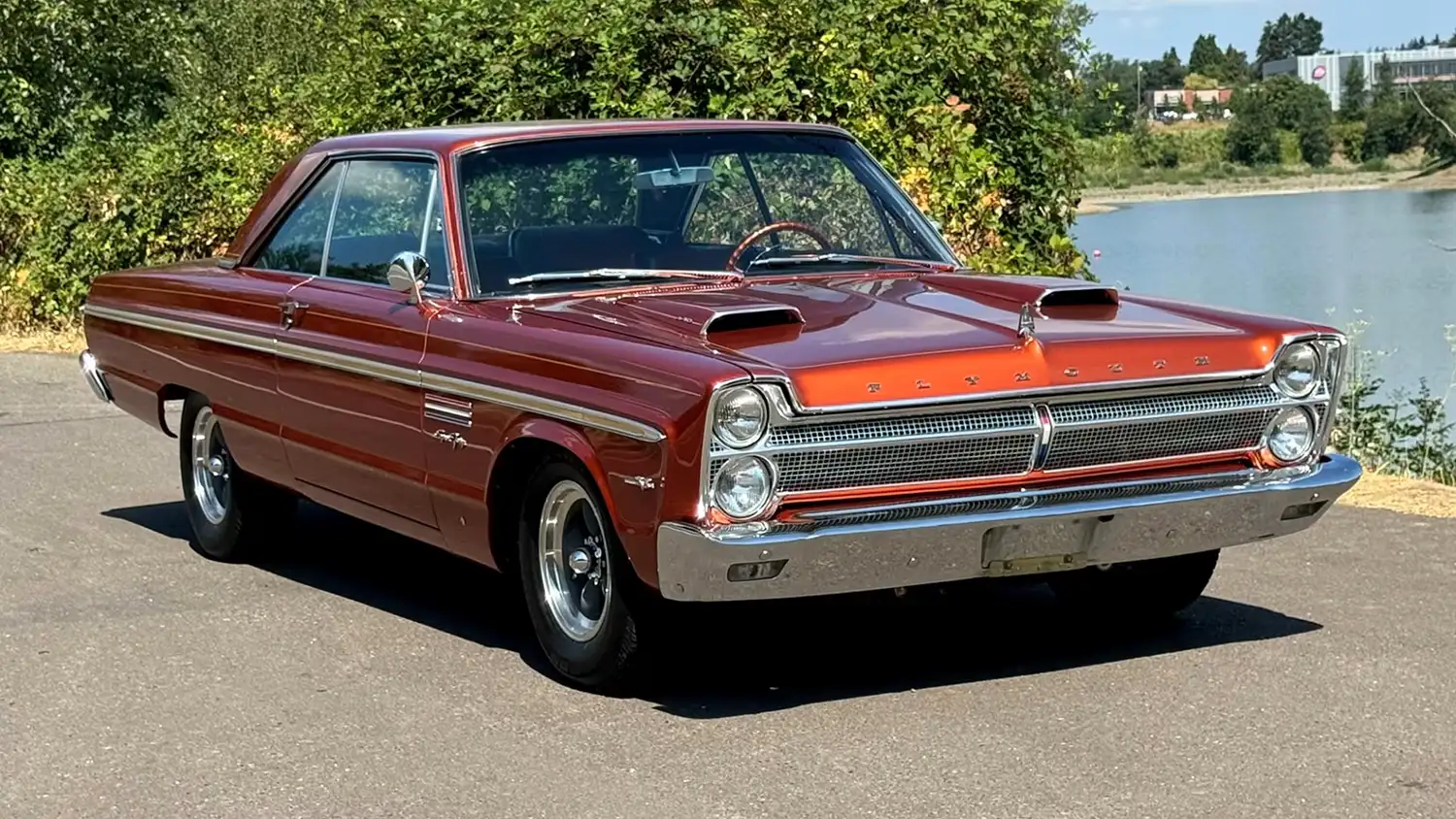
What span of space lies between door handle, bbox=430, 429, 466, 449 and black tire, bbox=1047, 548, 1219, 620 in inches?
73.9

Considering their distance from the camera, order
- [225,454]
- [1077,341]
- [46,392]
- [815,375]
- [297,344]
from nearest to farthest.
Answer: [815,375]
[1077,341]
[297,344]
[225,454]
[46,392]

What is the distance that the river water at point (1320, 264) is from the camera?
2027cm

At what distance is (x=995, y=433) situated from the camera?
5.68m

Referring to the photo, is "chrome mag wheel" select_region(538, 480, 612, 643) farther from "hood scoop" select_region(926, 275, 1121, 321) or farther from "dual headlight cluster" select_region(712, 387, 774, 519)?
"hood scoop" select_region(926, 275, 1121, 321)

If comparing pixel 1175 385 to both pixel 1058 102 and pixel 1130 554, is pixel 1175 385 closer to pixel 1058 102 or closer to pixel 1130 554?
pixel 1130 554

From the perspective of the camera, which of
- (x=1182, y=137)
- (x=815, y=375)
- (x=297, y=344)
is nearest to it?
(x=815, y=375)

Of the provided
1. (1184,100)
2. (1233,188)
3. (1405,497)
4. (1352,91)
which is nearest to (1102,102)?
(1405,497)

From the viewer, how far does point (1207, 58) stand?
130m

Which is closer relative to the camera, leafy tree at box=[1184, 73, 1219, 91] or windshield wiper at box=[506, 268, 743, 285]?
windshield wiper at box=[506, 268, 743, 285]

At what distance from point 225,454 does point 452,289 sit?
204 centimetres

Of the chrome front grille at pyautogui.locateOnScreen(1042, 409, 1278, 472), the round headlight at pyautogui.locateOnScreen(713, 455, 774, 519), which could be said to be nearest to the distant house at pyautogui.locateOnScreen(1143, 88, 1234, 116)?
the chrome front grille at pyautogui.locateOnScreen(1042, 409, 1278, 472)

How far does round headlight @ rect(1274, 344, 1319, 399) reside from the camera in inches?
244

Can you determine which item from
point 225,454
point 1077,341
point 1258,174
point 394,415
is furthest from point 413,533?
point 1258,174

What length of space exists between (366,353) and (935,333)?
2030 mm
